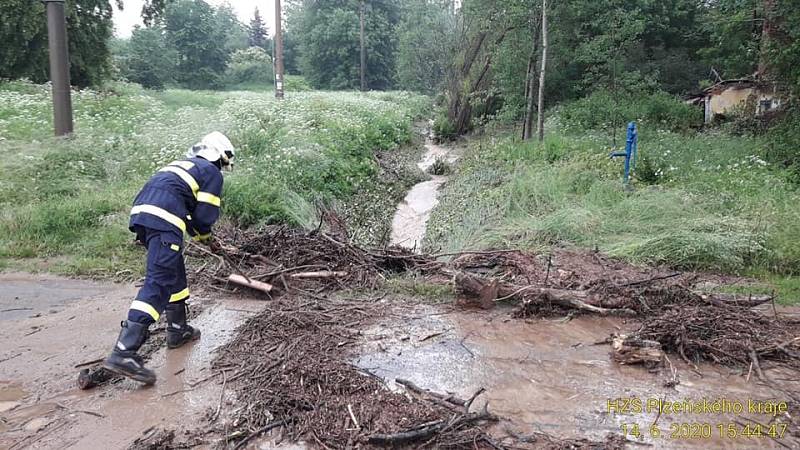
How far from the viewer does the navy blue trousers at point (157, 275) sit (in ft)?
13.9

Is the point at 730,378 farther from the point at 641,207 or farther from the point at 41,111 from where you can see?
the point at 41,111

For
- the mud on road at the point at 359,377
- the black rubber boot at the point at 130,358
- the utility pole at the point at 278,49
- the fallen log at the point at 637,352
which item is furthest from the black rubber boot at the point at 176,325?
the utility pole at the point at 278,49

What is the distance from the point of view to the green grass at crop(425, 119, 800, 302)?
679 centimetres

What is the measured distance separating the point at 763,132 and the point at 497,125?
9.19 meters

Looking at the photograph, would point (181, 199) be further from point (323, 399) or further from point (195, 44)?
point (195, 44)

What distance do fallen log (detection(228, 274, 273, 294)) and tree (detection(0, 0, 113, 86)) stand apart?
16.4 m

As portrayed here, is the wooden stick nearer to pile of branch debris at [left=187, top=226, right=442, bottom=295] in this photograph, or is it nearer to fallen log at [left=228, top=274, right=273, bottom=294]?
A: pile of branch debris at [left=187, top=226, right=442, bottom=295]

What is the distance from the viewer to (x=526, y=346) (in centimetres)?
482

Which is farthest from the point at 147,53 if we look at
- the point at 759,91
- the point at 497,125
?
the point at 759,91

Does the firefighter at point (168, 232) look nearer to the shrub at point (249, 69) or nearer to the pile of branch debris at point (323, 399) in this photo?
the pile of branch debris at point (323, 399)

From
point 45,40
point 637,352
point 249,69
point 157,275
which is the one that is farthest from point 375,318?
point 249,69

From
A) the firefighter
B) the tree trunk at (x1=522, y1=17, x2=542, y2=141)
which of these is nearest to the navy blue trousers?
the firefighter

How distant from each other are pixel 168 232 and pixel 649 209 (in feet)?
21.9

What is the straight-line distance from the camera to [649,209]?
8109 millimetres
